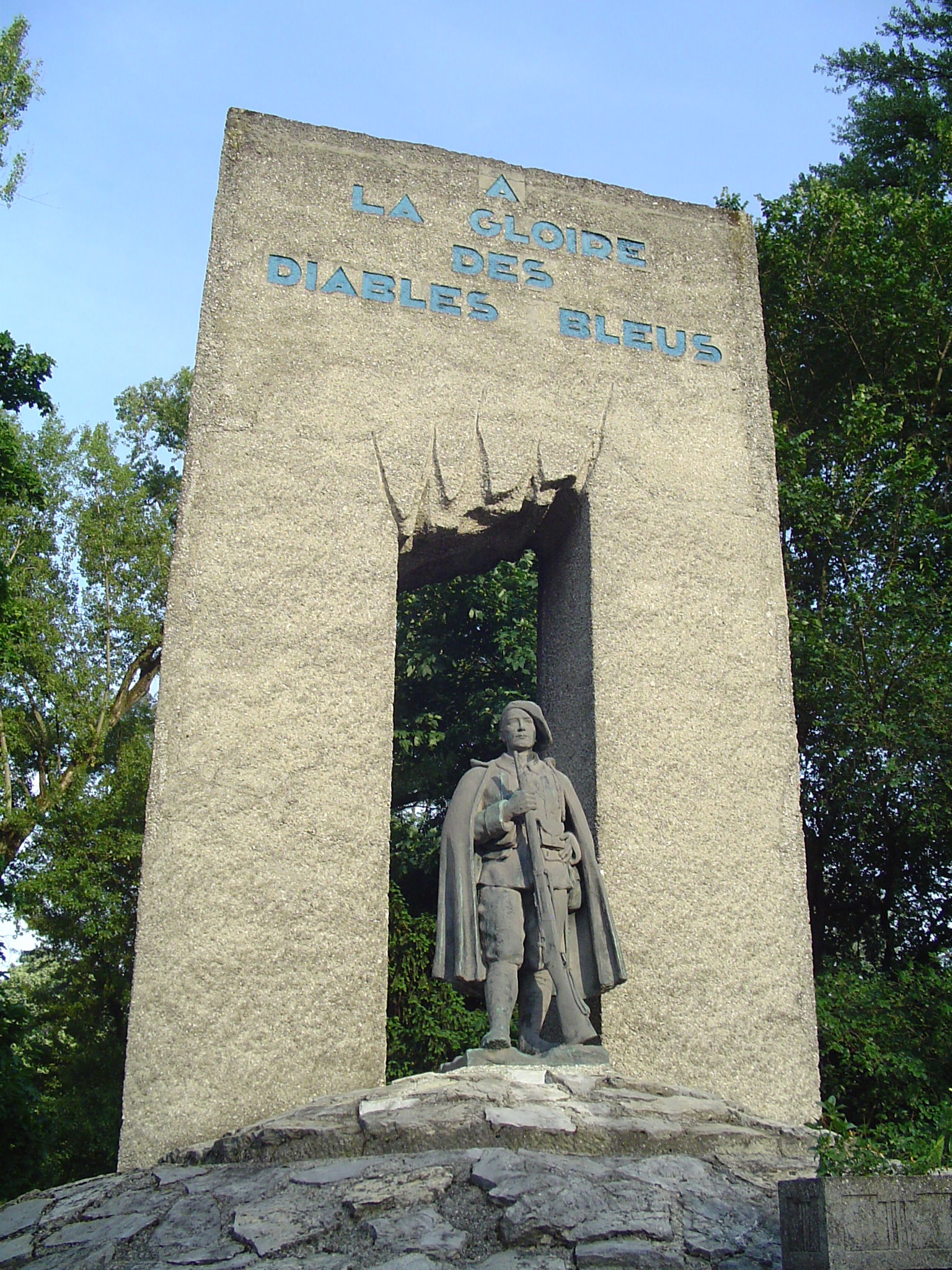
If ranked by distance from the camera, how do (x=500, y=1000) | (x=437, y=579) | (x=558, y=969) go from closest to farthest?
1. (x=500, y=1000)
2. (x=558, y=969)
3. (x=437, y=579)

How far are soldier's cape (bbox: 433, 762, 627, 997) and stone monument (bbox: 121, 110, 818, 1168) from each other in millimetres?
556

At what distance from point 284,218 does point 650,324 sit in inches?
99.7

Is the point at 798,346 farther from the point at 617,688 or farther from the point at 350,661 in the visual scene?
the point at 350,661

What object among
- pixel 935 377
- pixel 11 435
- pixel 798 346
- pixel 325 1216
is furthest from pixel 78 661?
pixel 325 1216

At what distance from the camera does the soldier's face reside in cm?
658

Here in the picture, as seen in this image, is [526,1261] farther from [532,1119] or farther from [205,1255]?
[205,1255]

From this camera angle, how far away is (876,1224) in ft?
11.9

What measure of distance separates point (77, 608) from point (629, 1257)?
1486cm

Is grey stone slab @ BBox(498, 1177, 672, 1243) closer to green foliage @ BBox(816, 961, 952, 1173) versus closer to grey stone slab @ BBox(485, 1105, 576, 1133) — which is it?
grey stone slab @ BBox(485, 1105, 576, 1133)

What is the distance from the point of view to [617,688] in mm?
7395

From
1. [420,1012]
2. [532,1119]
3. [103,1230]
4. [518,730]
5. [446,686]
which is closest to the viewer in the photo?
[103,1230]

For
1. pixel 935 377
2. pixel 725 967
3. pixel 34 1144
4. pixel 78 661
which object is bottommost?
pixel 34 1144

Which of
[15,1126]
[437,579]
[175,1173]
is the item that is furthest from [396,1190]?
[15,1126]

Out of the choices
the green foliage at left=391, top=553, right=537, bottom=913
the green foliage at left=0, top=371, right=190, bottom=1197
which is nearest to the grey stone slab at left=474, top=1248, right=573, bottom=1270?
the green foliage at left=391, top=553, right=537, bottom=913
